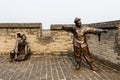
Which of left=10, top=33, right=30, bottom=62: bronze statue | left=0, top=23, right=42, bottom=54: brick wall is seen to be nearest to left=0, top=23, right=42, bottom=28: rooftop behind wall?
left=0, top=23, right=42, bottom=54: brick wall

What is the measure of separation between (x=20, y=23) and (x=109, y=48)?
508cm

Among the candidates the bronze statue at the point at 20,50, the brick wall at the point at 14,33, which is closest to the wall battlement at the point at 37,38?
the brick wall at the point at 14,33

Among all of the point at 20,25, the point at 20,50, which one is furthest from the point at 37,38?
the point at 20,50

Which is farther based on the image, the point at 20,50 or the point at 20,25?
the point at 20,25

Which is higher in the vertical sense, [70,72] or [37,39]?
[37,39]

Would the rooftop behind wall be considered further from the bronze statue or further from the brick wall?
the bronze statue

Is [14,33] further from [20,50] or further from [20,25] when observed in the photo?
[20,50]

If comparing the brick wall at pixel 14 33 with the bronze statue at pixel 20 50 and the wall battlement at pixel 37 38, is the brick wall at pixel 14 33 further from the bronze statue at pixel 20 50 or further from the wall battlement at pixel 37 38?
the bronze statue at pixel 20 50

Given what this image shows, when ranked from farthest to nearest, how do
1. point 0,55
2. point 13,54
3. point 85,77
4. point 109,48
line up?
point 0,55 → point 13,54 → point 109,48 → point 85,77

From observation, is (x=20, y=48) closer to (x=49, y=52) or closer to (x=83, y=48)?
(x=49, y=52)

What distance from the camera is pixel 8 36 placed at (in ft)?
35.9

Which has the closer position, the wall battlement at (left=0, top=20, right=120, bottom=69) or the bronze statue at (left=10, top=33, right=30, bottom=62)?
the bronze statue at (left=10, top=33, right=30, bottom=62)

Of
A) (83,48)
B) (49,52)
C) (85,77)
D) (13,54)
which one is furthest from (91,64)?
(49,52)

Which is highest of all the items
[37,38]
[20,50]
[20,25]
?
[20,25]
